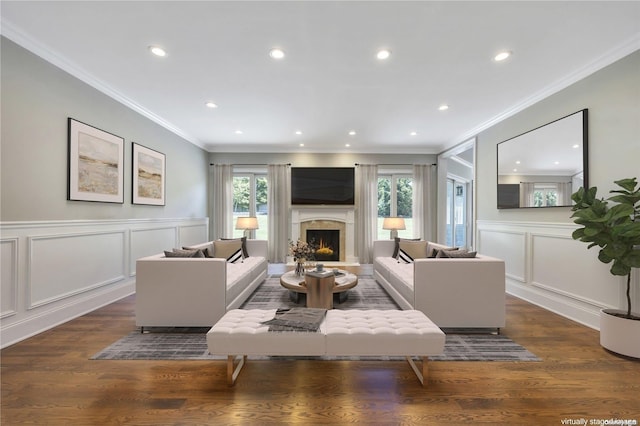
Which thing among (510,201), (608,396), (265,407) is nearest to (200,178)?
(265,407)

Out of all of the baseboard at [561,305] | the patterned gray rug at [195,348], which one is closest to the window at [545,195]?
the baseboard at [561,305]

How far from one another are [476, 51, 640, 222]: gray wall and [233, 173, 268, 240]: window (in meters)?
5.50

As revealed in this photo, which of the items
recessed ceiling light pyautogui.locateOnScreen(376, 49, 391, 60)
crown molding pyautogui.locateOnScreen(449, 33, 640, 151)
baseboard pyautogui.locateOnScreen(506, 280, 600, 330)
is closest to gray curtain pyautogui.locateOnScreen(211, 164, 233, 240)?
recessed ceiling light pyautogui.locateOnScreen(376, 49, 391, 60)

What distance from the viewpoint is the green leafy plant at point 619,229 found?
2289 mm

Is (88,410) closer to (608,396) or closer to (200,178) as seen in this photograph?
(608,396)

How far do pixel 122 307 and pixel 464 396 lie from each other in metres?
3.87

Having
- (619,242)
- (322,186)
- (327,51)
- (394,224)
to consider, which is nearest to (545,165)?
(619,242)

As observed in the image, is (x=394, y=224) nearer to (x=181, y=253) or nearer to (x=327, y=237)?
(x=327, y=237)

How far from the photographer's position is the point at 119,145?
3863 millimetres

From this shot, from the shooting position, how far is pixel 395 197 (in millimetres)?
7219

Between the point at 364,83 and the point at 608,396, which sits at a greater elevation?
the point at 364,83

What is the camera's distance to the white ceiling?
7.22ft

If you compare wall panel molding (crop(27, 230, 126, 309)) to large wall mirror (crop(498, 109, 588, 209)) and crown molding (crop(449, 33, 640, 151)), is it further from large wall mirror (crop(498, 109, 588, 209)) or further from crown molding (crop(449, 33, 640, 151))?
crown molding (crop(449, 33, 640, 151))

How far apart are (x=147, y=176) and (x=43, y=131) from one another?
1687 mm
